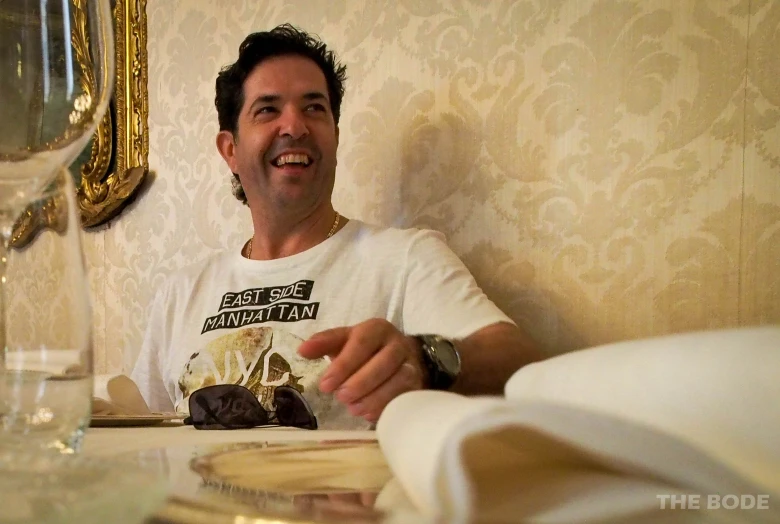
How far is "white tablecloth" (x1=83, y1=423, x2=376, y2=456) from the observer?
468 millimetres

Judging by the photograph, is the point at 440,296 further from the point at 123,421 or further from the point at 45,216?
the point at 45,216

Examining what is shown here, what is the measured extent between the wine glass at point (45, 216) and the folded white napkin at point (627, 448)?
0.23 meters

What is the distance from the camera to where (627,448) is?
0.25 metres

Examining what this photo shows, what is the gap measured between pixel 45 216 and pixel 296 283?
0.66 meters

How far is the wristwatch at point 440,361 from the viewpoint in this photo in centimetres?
67

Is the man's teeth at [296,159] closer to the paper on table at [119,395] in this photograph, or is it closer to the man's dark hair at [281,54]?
the man's dark hair at [281,54]

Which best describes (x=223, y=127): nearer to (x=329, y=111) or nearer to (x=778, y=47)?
(x=329, y=111)

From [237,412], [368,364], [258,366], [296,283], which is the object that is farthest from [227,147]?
[368,364]

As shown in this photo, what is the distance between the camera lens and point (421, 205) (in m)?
1.10

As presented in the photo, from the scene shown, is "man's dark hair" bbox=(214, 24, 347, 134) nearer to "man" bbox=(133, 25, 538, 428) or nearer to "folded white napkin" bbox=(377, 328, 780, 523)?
"man" bbox=(133, 25, 538, 428)

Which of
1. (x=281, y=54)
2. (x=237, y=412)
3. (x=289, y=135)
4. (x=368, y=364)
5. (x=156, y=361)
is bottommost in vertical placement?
(x=156, y=361)

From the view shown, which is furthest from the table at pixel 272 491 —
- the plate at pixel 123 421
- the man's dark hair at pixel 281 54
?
the man's dark hair at pixel 281 54

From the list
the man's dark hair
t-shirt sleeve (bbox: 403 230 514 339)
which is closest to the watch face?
t-shirt sleeve (bbox: 403 230 514 339)

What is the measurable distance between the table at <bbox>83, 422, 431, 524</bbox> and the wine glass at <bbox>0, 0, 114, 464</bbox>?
5cm
